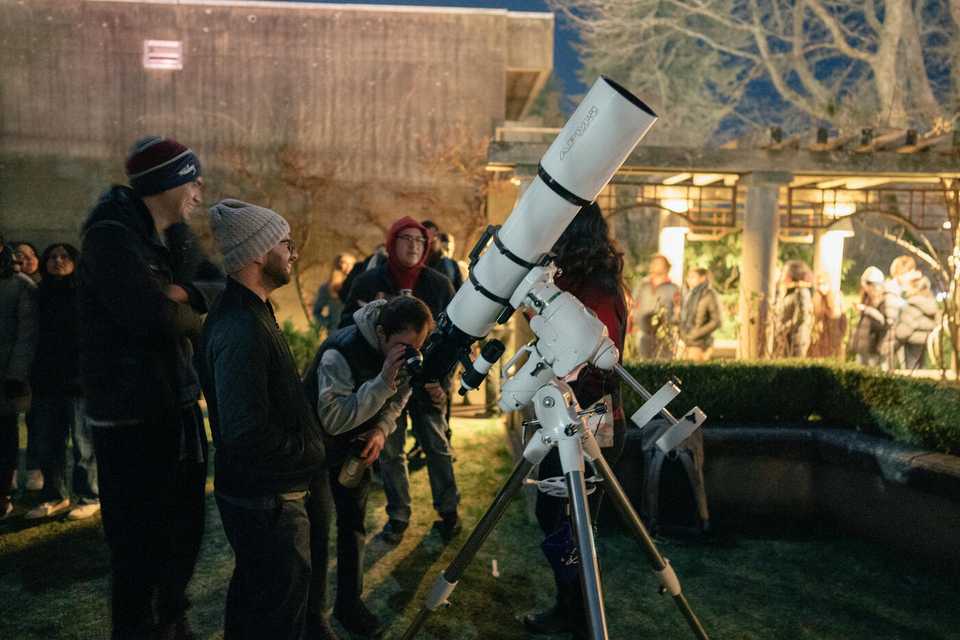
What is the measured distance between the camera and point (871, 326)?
9.27 m

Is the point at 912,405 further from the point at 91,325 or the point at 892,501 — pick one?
the point at 91,325

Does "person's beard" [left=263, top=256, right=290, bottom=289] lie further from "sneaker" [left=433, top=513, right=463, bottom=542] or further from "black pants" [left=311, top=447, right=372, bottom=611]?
"sneaker" [left=433, top=513, right=463, bottom=542]

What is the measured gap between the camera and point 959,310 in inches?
249

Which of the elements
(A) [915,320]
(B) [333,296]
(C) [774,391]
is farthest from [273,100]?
(C) [774,391]

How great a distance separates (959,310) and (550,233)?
5.40 metres

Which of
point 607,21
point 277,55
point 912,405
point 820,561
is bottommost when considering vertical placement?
point 820,561

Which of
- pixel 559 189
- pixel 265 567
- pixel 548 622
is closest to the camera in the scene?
pixel 559 189

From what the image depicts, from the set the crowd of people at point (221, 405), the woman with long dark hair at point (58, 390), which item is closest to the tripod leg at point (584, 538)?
the crowd of people at point (221, 405)

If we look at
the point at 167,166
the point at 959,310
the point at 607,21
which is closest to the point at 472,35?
the point at 607,21

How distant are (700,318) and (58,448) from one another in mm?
6426

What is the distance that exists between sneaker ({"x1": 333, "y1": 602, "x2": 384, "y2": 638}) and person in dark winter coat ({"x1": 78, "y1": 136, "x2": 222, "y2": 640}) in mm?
869

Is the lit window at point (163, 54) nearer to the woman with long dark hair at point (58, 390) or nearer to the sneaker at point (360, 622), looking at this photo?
the woman with long dark hair at point (58, 390)

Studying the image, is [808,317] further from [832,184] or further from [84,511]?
[84,511]

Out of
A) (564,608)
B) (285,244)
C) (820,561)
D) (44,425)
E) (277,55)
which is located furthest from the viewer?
(277,55)
